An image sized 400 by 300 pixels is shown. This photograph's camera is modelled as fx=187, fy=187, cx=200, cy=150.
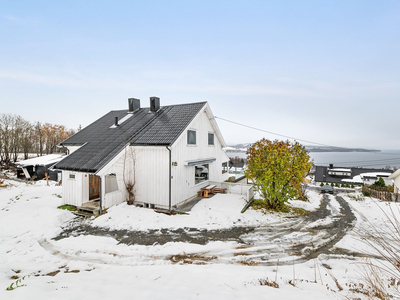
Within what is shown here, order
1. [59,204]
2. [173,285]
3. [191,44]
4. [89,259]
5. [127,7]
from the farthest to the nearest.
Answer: [191,44] < [127,7] < [59,204] < [89,259] < [173,285]

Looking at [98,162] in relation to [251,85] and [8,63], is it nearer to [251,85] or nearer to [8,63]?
[8,63]

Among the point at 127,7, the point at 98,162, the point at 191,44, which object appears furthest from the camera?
the point at 191,44

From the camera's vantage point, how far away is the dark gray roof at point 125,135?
10.9 meters

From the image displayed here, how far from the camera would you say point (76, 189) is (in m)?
11.0

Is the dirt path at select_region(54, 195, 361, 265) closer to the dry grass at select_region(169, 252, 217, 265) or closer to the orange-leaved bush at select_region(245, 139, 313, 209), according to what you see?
the dry grass at select_region(169, 252, 217, 265)

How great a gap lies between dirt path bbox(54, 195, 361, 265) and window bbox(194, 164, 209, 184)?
5475 mm

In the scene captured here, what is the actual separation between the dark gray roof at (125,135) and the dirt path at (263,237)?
11.5 feet

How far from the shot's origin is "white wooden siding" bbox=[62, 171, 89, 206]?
10922mm

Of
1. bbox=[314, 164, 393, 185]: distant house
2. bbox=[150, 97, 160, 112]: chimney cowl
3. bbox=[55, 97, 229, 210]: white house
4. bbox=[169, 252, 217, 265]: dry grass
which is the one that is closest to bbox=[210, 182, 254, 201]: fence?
bbox=[55, 97, 229, 210]: white house

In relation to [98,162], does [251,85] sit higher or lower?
higher

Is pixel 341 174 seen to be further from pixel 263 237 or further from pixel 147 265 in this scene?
pixel 147 265

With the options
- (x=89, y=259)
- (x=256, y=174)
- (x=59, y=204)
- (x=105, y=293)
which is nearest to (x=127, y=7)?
(x=59, y=204)

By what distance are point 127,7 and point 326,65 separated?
23.1 metres

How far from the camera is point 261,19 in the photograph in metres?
19.8
